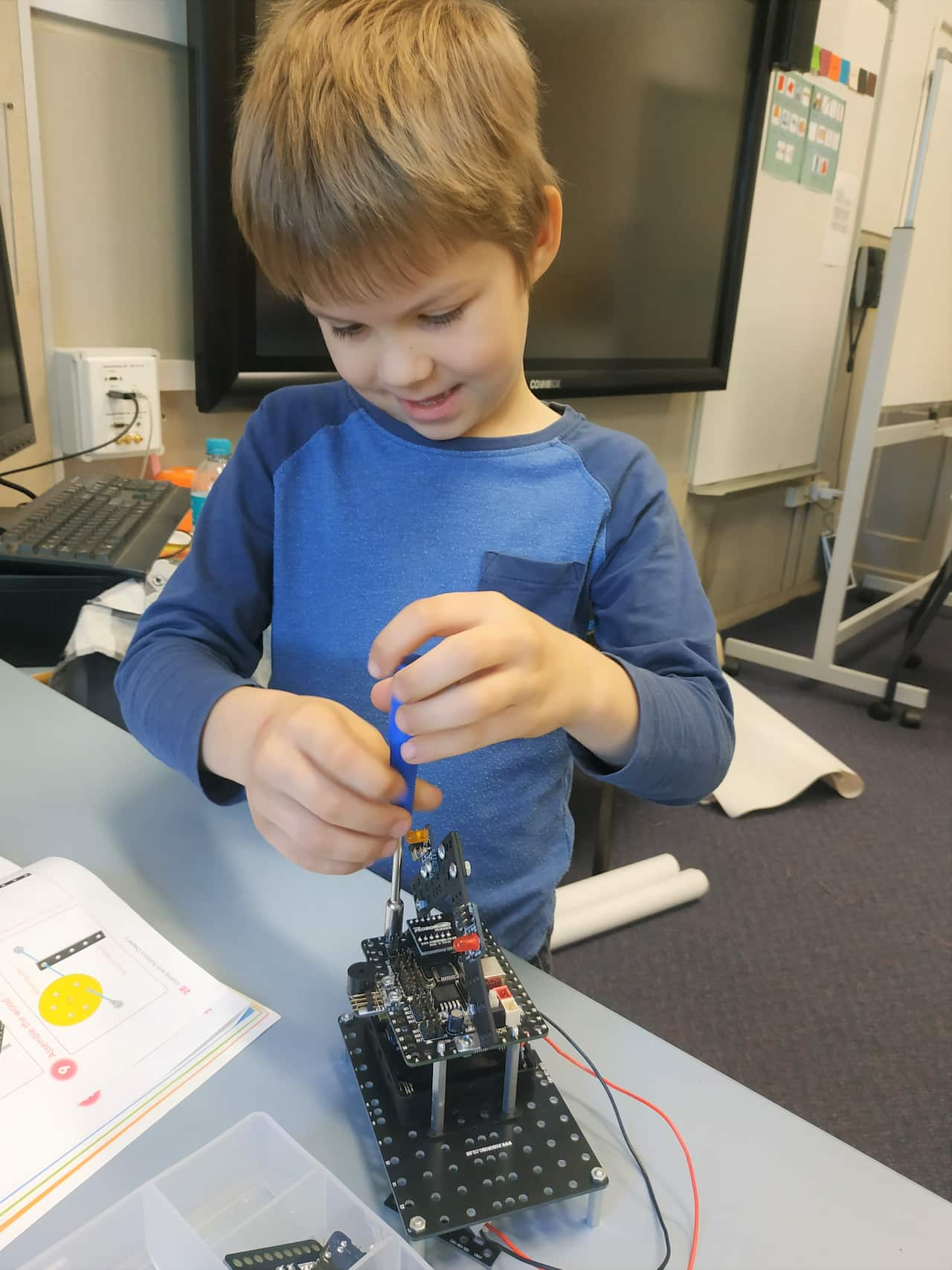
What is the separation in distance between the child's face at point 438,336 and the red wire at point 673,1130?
43 cm

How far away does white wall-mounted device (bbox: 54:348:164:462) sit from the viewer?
128 cm

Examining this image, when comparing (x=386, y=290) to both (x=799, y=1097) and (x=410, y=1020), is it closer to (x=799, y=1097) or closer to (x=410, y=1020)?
(x=410, y=1020)

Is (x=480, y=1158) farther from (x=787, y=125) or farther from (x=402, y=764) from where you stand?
(x=787, y=125)

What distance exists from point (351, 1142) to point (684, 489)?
2.43 meters

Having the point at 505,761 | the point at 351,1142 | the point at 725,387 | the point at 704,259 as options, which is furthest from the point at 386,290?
the point at 725,387

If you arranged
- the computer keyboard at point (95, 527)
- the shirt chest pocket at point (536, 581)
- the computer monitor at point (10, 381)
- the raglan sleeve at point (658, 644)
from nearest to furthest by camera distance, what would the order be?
1. the raglan sleeve at point (658, 644)
2. the shirt chest pocket at point (536, 581)
3. the computer keyboard at point (95, 527)
4. the computer monitor at point (10, 381)

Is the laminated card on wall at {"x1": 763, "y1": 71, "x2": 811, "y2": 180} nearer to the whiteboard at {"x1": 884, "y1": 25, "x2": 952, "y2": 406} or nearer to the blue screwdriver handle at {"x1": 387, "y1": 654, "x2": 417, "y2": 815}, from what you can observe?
the whiteboard at {"x1": 884, "y1": 25, "x2": 952, "y2": 406}

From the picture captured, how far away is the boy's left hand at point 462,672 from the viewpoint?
1.42 feet

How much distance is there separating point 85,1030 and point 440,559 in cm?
41

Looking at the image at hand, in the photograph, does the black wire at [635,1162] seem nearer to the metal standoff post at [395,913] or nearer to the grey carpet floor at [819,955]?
the metal standoff post at [395,913]

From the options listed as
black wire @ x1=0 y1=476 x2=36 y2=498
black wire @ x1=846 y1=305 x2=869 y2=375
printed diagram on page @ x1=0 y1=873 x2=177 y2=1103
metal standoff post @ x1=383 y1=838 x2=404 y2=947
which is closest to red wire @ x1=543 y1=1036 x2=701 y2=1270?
metal standoff post @ x1=383 y1=838 x2=404 y2=947

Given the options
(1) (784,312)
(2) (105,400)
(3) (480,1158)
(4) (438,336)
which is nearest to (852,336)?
(1) (784,312)

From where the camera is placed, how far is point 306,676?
767mm

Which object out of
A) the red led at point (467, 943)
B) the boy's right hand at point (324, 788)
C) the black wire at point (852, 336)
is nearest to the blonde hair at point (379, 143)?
the boy's right hand at point (324, 788)
